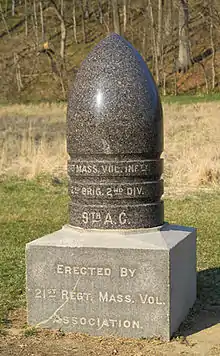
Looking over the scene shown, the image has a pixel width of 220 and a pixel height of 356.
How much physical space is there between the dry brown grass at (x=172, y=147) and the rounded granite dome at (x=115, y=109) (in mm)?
7406

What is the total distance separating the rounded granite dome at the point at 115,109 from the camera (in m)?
5.75

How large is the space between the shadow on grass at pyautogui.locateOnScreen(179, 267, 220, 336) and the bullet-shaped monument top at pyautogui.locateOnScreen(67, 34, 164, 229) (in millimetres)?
893

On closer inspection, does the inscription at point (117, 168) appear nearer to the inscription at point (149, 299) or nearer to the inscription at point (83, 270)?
the inscription at point (83, 270)

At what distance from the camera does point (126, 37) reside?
177 ft

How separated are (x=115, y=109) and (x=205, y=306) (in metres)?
2.00

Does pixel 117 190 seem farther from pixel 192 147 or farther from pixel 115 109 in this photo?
pixel 192 147

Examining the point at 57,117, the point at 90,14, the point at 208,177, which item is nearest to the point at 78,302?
the point at 208,177

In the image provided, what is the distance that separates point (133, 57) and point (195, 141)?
479 inches

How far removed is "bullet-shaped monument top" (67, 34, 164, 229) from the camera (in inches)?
227

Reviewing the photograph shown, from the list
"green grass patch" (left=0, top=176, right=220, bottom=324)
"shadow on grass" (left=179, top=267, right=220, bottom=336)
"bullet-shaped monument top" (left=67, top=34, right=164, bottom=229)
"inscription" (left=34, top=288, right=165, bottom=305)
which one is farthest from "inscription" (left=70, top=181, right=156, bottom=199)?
"green grass patch" (left=0, top=176, right=220, bottom=324)

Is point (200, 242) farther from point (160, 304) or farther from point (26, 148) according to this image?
point (26, 148)

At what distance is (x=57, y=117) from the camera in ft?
86.5

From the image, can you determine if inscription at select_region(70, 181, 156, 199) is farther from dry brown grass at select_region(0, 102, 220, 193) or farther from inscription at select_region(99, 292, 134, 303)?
dry brown grass at select_region(0, 102, 220, 193)

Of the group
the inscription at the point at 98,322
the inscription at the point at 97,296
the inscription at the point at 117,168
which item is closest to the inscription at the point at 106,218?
the inscription at the point at 117,168
